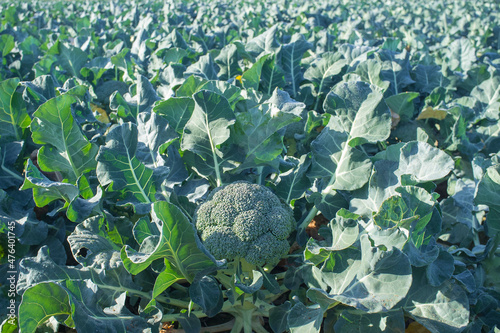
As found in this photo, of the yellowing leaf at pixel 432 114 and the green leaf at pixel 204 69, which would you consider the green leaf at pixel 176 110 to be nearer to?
the green leaf at pixel 204 69

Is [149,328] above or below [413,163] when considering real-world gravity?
below

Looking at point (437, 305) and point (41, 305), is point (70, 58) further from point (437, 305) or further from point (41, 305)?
point (437, 305)

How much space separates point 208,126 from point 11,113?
4.22ft

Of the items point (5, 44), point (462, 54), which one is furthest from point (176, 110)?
point (462, 54)

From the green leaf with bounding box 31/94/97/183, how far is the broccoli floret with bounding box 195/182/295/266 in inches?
28.9

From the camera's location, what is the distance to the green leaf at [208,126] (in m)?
1.81

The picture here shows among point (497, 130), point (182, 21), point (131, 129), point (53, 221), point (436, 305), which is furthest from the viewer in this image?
point (182, 21)

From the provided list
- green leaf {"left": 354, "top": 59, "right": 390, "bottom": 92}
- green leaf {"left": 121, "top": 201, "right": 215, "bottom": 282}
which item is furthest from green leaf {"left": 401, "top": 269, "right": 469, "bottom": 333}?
green leaf {"left": 354, "top": 59, "right": 390, "bottom": 92}

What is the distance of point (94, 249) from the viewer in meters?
1.67

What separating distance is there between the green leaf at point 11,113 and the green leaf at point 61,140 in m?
0.49

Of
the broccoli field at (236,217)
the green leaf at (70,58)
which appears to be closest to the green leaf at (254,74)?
the broccoli field at (236,217)

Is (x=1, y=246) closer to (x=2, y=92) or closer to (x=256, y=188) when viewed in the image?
(x=2, y=92)

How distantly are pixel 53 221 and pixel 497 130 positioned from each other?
309 cm

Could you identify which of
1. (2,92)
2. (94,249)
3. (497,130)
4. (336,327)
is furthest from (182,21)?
(336,327)
